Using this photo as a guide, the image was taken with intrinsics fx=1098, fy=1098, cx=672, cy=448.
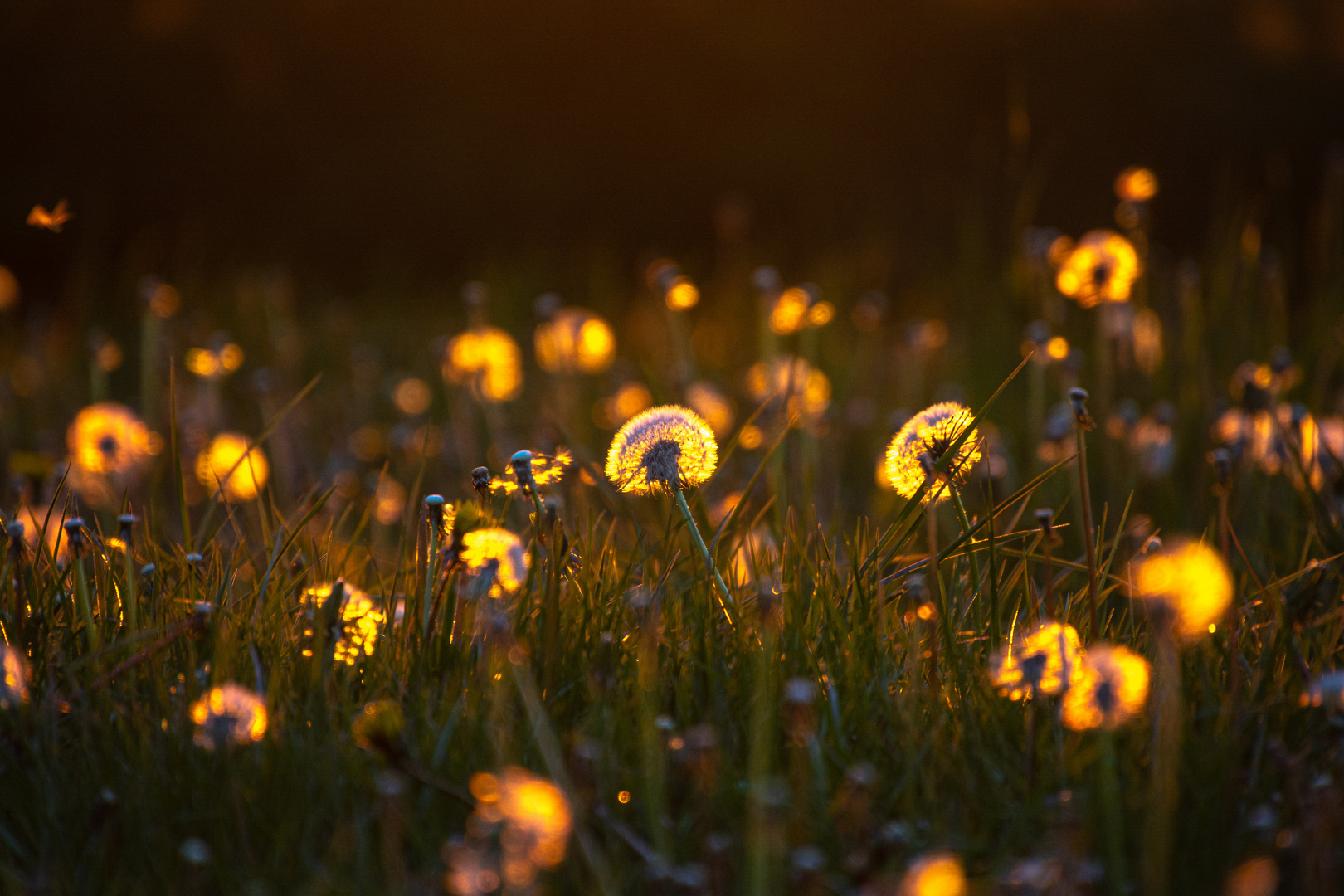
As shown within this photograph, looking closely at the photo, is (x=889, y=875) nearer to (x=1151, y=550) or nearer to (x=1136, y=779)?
(x=1136, y=779)

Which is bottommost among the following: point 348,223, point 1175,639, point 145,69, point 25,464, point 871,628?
point 1175,639

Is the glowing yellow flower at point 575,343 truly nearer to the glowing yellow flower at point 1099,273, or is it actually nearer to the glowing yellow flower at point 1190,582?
the glowing yellow flower at point 1099,273

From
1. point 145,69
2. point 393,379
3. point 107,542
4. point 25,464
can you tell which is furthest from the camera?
point 145,69

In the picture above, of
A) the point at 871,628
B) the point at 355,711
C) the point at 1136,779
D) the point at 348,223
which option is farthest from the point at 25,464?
the point at 348,223

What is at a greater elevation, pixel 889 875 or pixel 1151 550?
pixel 1151 550

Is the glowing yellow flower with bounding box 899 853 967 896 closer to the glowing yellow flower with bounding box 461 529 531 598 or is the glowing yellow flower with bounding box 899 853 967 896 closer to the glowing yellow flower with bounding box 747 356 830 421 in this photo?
the glowing yellow flower with bounding box 461 529 531 598

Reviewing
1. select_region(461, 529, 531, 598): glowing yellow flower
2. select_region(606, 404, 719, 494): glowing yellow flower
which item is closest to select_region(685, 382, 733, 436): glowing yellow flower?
select_region(606, 404, 719, 494): glowing yellow flower

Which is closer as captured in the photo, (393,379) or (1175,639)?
(1175,639)

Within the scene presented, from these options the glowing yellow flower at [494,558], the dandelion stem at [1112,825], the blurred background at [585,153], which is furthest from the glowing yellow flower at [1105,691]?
the blurred background at [585,153]
